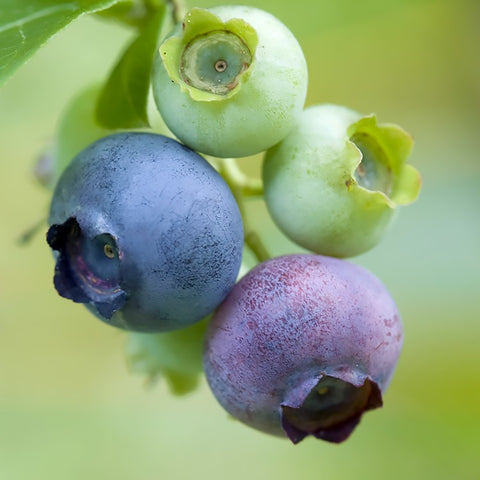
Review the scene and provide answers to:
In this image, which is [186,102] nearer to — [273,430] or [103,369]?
[273,430]

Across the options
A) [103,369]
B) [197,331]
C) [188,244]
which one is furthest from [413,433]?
[188,244]

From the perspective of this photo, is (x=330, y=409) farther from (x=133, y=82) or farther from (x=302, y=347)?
(x=133, y=82)

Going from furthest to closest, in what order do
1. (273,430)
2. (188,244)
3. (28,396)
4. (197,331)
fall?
(28,396) → (197,331) → (273,430) → (188,244)

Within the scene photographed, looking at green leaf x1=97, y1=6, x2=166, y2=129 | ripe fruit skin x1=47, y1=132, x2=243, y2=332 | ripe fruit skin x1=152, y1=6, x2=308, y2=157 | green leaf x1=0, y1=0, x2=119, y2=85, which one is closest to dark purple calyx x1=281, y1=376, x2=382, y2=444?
ripe fruit skin x1=47, y1=132, x2=243, y2=332

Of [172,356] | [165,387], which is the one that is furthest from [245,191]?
[165,387]

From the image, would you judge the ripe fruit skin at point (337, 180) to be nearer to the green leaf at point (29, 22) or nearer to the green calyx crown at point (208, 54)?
the green calyx crown at point (208, 54)

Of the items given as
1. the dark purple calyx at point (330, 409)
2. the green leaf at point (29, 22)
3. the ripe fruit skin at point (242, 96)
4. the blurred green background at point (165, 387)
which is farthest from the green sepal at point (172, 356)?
the blurred green background at point (165, 387)

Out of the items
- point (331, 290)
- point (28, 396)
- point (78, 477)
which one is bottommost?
point (78, 477)
